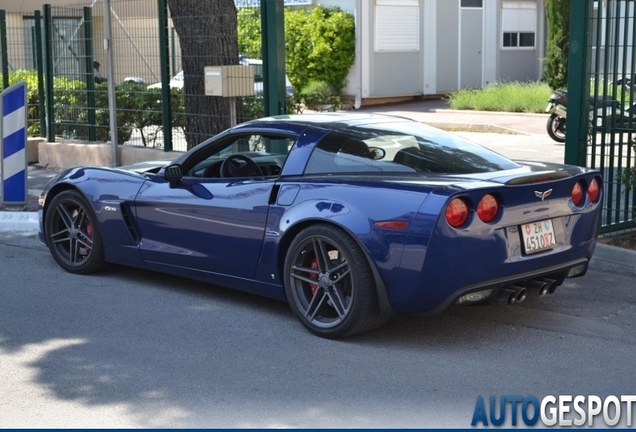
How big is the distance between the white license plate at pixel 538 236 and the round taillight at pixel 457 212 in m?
0.44

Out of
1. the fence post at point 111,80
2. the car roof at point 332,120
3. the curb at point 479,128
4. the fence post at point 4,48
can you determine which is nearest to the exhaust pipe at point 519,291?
the car roof at point 332,120

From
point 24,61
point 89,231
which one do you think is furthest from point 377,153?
point 24,61

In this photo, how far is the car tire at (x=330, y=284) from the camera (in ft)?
18.6

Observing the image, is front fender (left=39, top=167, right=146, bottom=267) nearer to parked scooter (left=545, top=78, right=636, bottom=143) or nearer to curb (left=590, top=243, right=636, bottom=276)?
curb (left=590, top=243, right=636, bottom=276)

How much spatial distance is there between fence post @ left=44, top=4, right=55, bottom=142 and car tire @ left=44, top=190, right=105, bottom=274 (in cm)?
695

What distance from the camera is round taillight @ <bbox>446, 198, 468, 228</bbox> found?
5.38 meters

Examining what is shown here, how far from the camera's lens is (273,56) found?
34.2 feet

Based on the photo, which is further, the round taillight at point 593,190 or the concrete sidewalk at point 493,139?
the concrete sidewalk at point 493,139

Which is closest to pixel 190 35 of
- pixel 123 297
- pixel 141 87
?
pixel 141 87

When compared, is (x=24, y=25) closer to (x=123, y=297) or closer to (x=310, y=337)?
(x=123, y=297)

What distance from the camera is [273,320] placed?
6.42 meters

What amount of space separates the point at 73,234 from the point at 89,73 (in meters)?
6.47

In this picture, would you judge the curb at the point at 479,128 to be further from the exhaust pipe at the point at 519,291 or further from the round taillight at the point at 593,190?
the exhaust pipe at the point at 519,291

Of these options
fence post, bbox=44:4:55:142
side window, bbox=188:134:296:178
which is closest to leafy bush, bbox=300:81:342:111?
fence post, bbox=44:4:55:142
